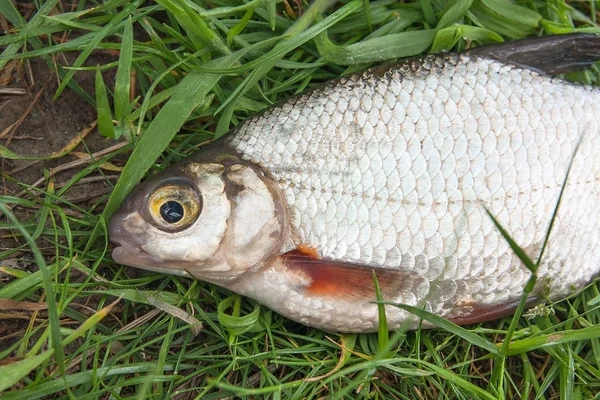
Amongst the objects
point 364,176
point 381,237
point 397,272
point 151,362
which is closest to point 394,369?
point 397,272

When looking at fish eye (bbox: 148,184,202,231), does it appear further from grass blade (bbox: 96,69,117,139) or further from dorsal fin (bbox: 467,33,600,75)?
dorsal fin (bbox: 467,33,600,75)

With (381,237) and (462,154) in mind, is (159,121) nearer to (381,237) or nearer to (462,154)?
(381,237)

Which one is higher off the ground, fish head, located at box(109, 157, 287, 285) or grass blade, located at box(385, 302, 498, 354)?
fish head, located at box(109, 157, 287, 285)

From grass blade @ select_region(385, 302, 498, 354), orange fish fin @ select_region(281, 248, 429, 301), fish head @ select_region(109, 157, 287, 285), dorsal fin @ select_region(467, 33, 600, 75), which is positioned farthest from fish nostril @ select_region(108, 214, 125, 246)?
dorsal fin @ select_region(467, 33, 600, 75)

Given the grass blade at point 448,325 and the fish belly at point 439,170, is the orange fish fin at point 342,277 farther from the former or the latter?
the grass blade at point 448,325

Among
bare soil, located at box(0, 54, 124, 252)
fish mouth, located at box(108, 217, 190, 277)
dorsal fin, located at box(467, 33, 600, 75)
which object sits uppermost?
dorsal fin, located at box(467, 33, 600, 75)

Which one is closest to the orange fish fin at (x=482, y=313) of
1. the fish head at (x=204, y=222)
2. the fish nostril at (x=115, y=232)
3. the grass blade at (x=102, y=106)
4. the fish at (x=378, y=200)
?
the fish at (x=378, y=200)
